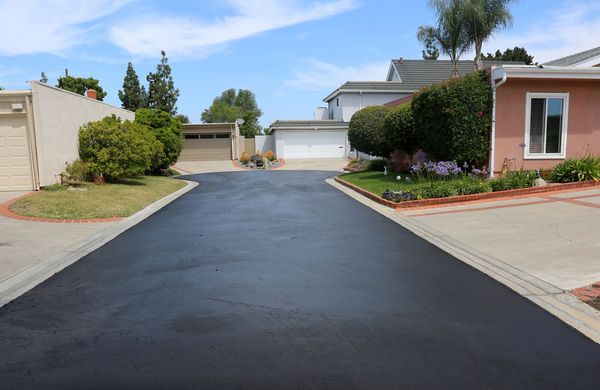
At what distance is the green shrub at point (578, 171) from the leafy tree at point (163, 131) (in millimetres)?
18629

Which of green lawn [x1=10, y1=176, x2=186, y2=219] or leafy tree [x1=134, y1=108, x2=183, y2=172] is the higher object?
leafy tree [x1=134, y1=108, x2=183, y2=172]

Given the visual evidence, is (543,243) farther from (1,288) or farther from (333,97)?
(333,97)

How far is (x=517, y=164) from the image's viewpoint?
598 inches

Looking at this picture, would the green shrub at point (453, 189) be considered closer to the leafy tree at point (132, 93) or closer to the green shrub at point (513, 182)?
the green shrub at point (513, 182)

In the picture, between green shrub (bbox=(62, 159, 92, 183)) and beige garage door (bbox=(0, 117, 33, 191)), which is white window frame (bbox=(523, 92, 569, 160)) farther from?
beige garage door (bbox=(0, 117, 33, 191))

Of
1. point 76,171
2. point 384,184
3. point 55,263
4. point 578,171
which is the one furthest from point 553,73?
point 76,171

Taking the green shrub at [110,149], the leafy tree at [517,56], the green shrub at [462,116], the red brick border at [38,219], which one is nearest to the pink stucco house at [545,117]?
the green shrub at [462,116]

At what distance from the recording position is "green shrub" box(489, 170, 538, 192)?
13.4 meters

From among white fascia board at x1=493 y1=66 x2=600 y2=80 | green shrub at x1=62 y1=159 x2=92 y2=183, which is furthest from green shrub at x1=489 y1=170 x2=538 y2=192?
green shrub at x1=62 y1=159 x2=92 y2=183

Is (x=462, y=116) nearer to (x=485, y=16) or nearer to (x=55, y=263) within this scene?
(x=55, y=263)

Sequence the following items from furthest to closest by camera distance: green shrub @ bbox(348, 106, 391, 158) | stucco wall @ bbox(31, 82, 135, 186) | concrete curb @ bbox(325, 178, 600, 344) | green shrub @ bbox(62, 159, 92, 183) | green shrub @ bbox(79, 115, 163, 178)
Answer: green shrub @ bbox(348, 106, 391, 158) → green shrub @ bbox(79, 115, 163, 178) → green shrub @ bbox(62, 159, 92, 183) → stucco wall @ bbox(31, 82, 135, 186) → concrete curb @ bbox(325, 178, 600, 344)

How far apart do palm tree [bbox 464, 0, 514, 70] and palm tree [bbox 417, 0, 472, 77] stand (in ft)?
1.17

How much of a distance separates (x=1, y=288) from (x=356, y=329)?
4.58 m

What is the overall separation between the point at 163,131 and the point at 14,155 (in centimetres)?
1156
